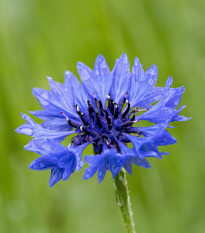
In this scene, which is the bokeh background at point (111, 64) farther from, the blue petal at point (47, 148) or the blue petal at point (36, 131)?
the blue petal at point (47, 148)

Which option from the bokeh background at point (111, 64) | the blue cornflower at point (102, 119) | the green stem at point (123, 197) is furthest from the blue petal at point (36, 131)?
the bokeh background at point (111, 64)

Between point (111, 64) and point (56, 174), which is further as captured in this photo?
point (111, 64)

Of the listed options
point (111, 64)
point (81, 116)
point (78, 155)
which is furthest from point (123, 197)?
point (111, 64)

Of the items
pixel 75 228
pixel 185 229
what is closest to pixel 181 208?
pixel 185 229

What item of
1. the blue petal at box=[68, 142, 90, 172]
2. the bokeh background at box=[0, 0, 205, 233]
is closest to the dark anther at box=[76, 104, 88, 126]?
the blue petal at box=[68, 142, 90, 172]

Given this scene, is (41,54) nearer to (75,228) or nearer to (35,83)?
(35,83)

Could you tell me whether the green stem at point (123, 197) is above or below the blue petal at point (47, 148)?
below

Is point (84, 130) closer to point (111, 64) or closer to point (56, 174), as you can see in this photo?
point (56, 174)
